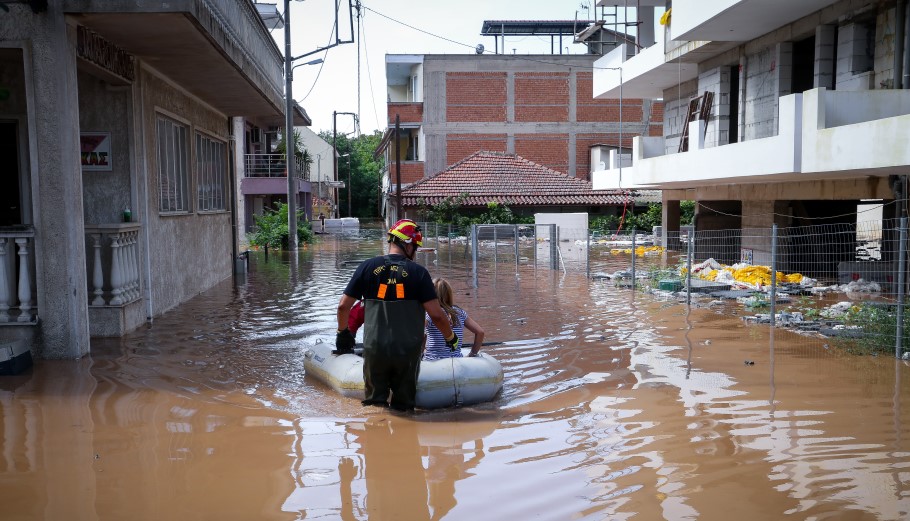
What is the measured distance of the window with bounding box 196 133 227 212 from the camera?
17188 millimetres

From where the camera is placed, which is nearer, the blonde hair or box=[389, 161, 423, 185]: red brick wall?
the blonde hair

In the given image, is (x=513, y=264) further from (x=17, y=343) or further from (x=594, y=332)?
(x=17, y=343)

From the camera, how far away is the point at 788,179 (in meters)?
19.0

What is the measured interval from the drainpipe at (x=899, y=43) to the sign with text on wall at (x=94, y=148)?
526 inches

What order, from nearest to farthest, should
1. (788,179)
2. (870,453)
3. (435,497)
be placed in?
(435,497), (870,453), (788,179)

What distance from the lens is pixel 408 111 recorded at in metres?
50.3

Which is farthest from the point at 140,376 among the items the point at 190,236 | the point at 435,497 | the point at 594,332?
the point at 190,236

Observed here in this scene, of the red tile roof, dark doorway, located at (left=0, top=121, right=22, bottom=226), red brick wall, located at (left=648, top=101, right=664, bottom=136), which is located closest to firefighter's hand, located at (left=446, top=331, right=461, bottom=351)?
dark doorway, located at (left=0, top=121, right=22, bottom=226)

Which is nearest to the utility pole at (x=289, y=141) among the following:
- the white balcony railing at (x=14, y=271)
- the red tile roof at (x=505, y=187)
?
the red tile roof at (x=505, y=187)

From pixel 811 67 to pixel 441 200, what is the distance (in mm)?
23894

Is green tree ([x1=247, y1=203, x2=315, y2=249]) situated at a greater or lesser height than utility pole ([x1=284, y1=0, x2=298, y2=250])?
lesser

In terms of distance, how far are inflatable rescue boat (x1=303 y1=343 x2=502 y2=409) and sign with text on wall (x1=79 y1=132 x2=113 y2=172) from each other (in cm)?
563

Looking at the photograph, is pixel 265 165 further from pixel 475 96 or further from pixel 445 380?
pixel 445 380

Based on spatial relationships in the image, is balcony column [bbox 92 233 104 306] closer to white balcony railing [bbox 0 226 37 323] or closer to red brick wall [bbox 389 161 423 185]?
white balcony railing [bbox 0 226 37 323]
